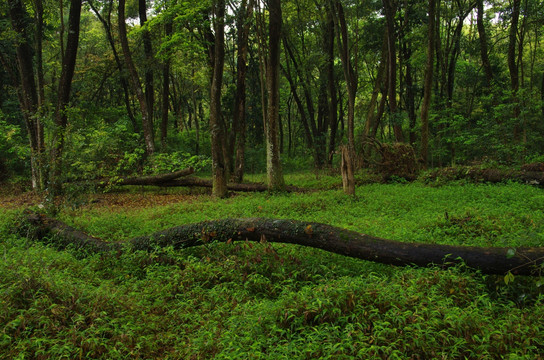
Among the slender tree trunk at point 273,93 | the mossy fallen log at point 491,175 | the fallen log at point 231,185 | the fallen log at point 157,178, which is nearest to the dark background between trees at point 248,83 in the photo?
the slender tree trunk at point 273,93

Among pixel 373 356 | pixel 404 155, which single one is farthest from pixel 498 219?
pixel 404 155

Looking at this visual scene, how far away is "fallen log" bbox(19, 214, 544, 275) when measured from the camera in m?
4.48

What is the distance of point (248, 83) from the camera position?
74.6 feet

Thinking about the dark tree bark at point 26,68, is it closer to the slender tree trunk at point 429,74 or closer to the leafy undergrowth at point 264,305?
the leafy undergrowth at point 264,305

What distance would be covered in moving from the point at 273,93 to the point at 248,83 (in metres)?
11.2

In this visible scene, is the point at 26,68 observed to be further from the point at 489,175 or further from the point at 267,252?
the point at 489,175

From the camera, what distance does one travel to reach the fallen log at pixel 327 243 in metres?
4.48

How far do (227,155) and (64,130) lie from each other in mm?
7617

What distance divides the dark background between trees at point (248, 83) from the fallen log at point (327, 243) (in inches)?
141

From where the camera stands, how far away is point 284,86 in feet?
103

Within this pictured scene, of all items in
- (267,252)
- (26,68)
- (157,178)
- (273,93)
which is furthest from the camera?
(157,178)

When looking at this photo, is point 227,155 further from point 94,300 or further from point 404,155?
point 94,300

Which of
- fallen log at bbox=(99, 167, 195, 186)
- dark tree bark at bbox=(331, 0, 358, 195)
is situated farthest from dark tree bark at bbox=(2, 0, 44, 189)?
dark tree bark at bbox=(331, 0, 358, 195)

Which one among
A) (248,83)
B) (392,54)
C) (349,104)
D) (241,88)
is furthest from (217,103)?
(248,83)
